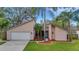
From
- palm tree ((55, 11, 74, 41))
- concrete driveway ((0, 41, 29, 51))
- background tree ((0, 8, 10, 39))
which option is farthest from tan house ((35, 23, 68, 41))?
background tree ((0, 8, 10, 39))

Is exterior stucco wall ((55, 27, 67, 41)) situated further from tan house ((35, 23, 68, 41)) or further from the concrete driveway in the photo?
the concrete driveway

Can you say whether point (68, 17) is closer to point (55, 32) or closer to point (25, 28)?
point (55, 32)

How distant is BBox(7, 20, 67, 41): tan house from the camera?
521 centimetres

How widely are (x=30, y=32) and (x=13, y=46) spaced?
0.48m

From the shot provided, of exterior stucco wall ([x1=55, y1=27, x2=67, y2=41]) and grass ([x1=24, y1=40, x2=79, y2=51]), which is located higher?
exterior stucco wall ([x1=55, y1=27, x2=67, y2=41])

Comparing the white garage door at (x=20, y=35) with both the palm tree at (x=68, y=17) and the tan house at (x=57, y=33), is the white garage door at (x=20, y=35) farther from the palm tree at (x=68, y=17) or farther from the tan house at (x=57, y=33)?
the palm tree at (x=68, y=17)

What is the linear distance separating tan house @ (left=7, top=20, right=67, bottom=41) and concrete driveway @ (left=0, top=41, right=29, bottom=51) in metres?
0.09

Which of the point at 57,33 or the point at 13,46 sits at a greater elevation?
the point at 57,33

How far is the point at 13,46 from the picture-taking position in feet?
17.3

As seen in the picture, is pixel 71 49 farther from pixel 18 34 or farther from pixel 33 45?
pixel 18 34

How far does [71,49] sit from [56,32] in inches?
19.9

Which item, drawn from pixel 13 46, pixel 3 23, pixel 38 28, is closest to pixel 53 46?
pixel 38 28
